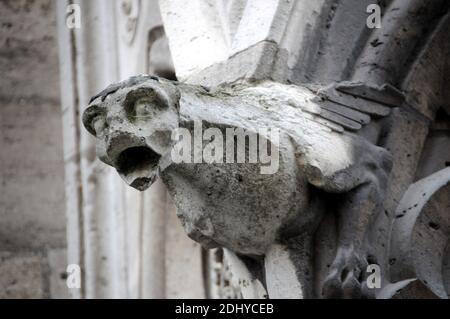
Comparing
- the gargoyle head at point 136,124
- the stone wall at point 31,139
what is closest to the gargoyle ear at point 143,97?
the gargoyle head at point 136,124

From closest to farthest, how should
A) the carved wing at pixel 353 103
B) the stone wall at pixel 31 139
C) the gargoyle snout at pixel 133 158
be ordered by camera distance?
the gargoyle snout at pixel 133 158
the carved wing at pixel 353 103
the stone wall at pixel 31 139

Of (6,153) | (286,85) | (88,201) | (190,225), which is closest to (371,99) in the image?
(286,85)

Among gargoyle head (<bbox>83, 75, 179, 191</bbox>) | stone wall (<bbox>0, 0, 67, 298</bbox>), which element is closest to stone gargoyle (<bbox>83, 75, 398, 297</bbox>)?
gargoyle head (<bbox>83, 75, 179, 191</bbox>)

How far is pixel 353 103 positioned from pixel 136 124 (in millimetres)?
435

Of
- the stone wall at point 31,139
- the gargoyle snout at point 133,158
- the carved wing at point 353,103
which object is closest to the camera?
the gargoyle snout at point 133,158

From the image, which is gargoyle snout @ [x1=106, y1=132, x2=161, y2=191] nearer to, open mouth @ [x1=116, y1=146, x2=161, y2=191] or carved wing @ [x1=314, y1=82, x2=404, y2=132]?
open mouth @ [x1=116, y1=146, x2=161, y2=191]

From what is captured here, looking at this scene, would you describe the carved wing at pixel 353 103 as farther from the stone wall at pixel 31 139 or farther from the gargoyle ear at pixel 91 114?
the stone wall at pixel 31 139

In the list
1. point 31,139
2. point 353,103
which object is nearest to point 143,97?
point 353,103

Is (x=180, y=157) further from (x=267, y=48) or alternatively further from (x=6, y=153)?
(x=6, y=153)

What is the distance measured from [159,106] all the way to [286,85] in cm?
33

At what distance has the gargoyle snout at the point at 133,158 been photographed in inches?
143

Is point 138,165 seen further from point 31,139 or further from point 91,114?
point 31,139

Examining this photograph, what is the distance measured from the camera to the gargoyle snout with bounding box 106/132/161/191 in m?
3.64

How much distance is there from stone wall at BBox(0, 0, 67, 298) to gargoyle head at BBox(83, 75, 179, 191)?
1701mm
